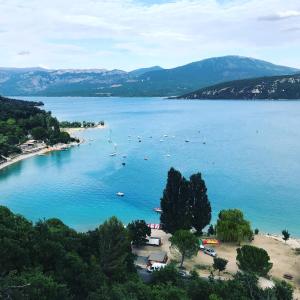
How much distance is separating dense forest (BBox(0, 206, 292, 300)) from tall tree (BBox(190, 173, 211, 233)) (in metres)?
14.5

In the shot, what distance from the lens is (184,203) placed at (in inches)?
1799

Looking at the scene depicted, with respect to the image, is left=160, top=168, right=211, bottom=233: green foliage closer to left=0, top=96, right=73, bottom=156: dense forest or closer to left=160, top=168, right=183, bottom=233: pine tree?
left=160, top=168, right=183, bottom=233: pine tree

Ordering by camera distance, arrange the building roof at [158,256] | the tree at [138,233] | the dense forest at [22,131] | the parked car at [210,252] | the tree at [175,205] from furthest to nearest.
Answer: the dense forest at [22,131] < the tree at [175,205] < the tree at [138,233] < the parked car at [210,252] < the building roof at [158,256]

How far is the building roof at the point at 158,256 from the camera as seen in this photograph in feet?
126

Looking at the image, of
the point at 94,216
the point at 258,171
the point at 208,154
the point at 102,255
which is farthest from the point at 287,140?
the point at 102,255

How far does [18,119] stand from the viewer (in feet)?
459

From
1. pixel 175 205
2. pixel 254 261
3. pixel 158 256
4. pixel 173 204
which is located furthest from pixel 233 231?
pixel 254 261

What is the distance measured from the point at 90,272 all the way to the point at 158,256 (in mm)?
13653

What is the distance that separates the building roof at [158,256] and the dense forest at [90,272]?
5.76m

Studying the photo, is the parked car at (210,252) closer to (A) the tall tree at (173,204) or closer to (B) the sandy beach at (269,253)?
(B) the sandy beach at (269,253)

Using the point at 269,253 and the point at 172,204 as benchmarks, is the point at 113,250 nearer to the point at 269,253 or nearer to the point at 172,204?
the point at 172,204

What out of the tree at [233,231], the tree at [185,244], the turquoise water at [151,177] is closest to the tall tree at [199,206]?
the tree at [233,231]

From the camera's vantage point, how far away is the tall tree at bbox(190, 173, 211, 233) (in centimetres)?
4594

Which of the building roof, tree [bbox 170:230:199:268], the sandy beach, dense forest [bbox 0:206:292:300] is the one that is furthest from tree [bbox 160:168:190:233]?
dense forest [bbox 0:206:292:300]
